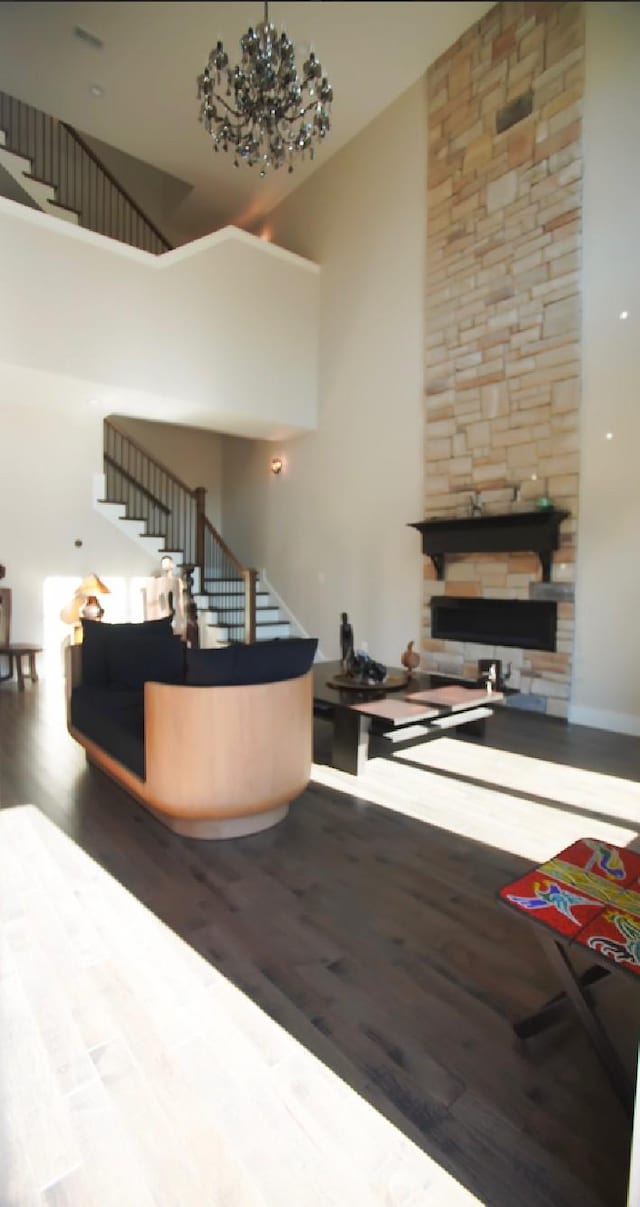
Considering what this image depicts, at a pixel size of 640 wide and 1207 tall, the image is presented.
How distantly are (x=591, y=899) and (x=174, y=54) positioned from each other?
8075 millimetres

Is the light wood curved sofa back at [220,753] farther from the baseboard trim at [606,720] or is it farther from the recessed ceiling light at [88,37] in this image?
the recessed ceiling light at [88,37]

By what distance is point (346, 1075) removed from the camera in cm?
138

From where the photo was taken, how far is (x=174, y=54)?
19.3ft

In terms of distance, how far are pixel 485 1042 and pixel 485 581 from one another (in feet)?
14.8

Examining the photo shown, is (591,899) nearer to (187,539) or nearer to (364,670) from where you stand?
(364,670)

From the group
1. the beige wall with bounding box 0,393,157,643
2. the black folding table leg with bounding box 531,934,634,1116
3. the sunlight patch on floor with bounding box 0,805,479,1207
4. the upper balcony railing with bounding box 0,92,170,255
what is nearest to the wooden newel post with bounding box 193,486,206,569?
the beige wall with bounding box 0,393,157,643

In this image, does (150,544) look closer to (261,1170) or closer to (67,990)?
(67,990)

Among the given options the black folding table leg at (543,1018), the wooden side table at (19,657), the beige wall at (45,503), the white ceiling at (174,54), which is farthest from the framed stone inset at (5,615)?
the black folding table leg at (543,1018)

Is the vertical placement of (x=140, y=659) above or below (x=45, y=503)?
below

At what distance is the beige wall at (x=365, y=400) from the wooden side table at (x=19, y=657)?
11.1 ft

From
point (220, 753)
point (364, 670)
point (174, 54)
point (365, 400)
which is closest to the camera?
point (220, 753)

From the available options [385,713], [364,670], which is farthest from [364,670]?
[385,713]

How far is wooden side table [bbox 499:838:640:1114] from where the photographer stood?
124cm

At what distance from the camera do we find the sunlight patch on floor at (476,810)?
265 centimetres
